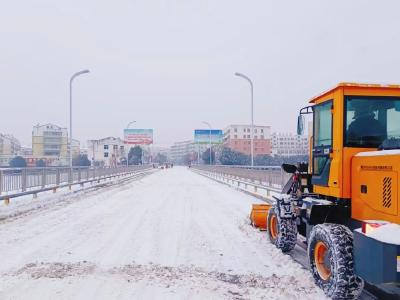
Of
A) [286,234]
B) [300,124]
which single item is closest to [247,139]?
[286,234]

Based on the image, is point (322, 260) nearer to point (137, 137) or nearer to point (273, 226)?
point (273, 226)

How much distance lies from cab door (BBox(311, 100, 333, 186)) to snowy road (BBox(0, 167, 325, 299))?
4.81 ft

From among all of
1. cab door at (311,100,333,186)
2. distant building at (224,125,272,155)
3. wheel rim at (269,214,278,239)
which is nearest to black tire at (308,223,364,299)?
cab door at (311,100,333,186)

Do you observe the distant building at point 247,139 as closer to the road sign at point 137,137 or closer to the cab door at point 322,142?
the road sign at point 137,137

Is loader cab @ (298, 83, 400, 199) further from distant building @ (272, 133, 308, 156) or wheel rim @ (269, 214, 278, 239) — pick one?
wheel rim @ (269, 214, 278, 239)

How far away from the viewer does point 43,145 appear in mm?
37531

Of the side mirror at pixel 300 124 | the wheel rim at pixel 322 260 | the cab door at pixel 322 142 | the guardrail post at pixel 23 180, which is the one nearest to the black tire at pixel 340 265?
the wheel rim at pixel 322 260

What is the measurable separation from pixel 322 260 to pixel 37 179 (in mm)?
15085

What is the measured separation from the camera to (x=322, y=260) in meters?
4.89

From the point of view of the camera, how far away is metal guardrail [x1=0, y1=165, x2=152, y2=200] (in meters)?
13.9

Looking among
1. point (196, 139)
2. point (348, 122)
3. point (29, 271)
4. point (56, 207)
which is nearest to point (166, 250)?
point (29, 271)

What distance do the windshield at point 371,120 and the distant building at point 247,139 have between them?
30.9 meters

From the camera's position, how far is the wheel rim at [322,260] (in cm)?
474

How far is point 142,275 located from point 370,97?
3.97 metres
